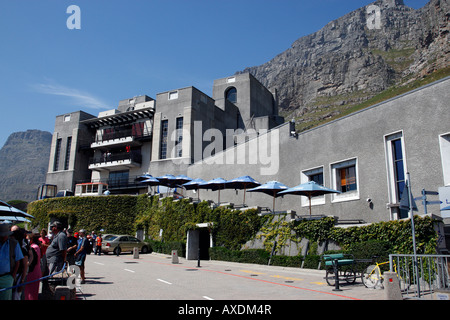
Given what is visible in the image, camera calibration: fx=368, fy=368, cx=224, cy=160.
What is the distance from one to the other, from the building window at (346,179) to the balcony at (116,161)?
29.8m

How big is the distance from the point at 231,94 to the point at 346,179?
34.7 metres

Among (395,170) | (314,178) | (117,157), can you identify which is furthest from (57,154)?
(395,170)

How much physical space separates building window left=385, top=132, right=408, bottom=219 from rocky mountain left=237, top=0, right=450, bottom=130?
7129 centimetres

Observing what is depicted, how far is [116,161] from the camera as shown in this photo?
4666 cm

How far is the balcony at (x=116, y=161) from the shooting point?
45844 millimetres

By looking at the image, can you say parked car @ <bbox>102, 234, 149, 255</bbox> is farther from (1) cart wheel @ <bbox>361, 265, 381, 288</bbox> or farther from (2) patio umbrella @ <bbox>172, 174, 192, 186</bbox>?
(1) cart wheel @ <bbox>361, 265, 381, 288</bbox>

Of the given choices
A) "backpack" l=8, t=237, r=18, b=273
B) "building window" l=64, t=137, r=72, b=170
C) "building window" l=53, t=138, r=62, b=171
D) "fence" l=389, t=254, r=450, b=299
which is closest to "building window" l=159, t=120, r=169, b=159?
"building window" l=64, t=137, r=72, b=170

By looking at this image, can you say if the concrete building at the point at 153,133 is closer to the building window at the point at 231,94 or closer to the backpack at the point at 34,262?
the building window at the point at 231,94

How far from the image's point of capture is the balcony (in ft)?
150

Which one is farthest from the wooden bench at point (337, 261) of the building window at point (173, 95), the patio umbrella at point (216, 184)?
the building window at point (173, 95)

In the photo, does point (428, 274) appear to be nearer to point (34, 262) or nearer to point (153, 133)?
point (34, 262)
